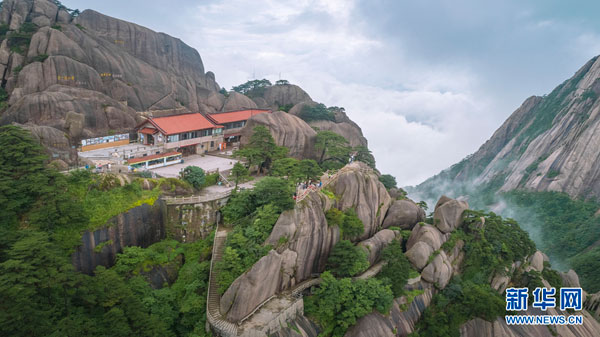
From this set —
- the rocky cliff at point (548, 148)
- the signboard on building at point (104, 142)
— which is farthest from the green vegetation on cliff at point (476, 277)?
the signboard on building at point (104, 142)

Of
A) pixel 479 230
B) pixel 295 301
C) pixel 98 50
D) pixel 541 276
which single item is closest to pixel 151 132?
pixel 98 50

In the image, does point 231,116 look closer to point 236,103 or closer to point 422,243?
point 236,103

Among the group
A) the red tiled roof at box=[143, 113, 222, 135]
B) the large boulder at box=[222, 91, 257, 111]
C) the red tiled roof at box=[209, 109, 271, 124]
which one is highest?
the large boulder at box=[222, 91, 257, 111]

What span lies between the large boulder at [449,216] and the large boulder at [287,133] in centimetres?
1899

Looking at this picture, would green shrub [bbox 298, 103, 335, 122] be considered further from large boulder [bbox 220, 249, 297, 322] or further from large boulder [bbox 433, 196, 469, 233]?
large boulder [bbox 220, 249, 297, 322]

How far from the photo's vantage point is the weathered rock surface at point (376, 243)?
3098 centimetres

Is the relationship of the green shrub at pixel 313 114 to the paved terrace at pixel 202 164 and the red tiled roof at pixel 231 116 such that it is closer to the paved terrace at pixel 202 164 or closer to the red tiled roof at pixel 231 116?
the red tiled roof at pixel 231 116

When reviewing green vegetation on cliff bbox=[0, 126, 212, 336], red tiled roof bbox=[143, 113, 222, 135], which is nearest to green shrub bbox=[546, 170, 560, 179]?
red tiled roof bbox=[143, 113, 222, 135]

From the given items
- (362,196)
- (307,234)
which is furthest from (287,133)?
(307,234)

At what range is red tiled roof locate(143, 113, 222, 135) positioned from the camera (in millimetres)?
43375

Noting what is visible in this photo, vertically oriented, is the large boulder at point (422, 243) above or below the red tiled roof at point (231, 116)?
below

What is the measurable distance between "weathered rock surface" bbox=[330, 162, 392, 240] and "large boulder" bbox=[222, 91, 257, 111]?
34.9 meters

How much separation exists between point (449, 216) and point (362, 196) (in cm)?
909

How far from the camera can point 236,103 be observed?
6544 centimetres
